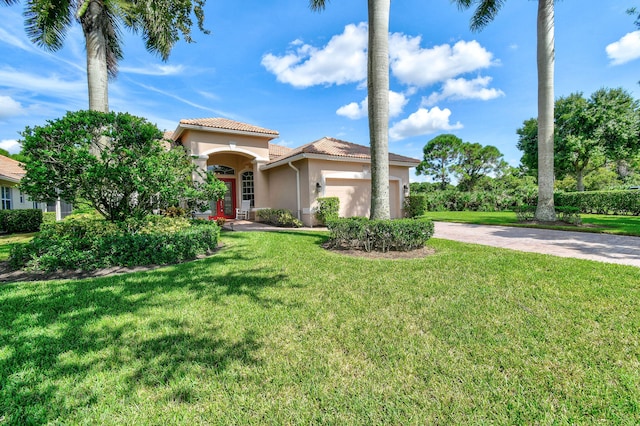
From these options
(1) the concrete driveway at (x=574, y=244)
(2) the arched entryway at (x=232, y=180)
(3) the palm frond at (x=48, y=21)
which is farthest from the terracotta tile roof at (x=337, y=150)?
(3) the palm frond at (x=48, y=21)

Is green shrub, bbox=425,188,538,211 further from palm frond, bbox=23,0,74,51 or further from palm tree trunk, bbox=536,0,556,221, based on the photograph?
palm frond, bbox=23,0,74,51

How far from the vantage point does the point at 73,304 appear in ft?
12.8

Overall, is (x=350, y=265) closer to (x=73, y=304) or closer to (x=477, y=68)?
(x=73, y=304)

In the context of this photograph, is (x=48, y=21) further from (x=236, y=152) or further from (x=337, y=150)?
(x=337, y=150)

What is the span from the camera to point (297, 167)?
44.4 ft

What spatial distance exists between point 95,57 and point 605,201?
27346 mm

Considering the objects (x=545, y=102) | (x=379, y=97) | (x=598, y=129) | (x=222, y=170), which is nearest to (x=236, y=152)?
(x=222, y=170)

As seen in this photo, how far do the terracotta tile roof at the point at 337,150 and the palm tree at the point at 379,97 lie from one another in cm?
533

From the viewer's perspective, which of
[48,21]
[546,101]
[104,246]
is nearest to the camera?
[104,246]

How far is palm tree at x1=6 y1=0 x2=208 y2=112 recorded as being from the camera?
9398 millimetres

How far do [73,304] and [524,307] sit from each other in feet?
20.6

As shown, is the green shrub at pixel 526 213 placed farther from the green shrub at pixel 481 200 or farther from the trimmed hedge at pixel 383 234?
the green shrub at pixel 481 200

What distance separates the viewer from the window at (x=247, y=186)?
1754 centimetres

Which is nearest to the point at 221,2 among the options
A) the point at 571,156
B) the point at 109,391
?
the point at 109,391
